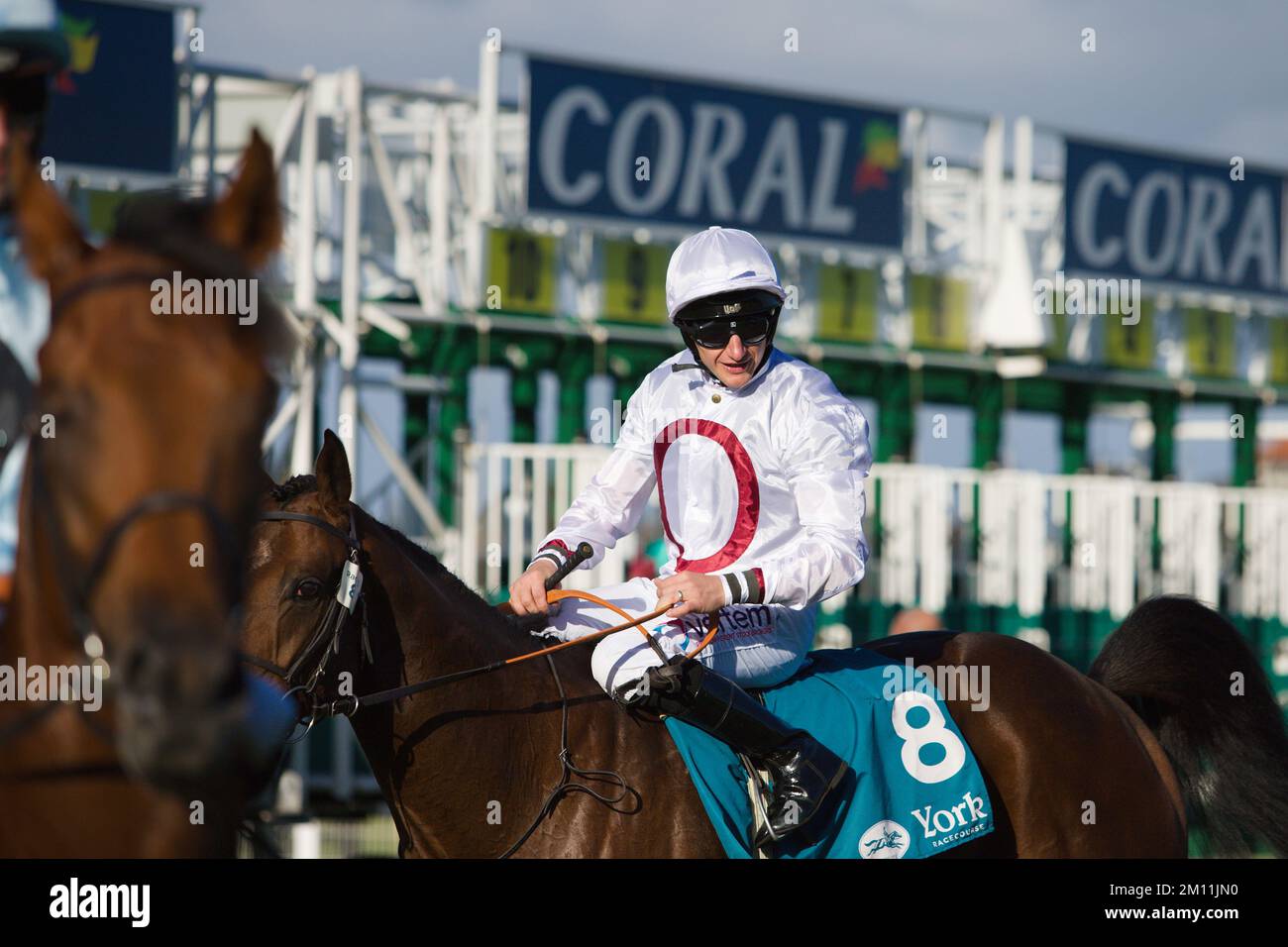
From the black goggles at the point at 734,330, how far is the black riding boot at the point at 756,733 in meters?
0.77

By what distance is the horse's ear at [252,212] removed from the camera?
199 cm

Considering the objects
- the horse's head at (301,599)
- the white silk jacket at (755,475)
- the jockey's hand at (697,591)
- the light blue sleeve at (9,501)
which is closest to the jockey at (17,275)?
the light blue sleeve at (9,501)

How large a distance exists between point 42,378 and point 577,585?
757 cm

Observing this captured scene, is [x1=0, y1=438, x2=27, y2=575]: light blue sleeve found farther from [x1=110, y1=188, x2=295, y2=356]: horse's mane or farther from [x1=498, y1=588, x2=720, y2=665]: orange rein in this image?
[x1=498, y1=588, x2=720, y2=665]: orange rein

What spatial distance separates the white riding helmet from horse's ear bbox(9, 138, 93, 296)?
183 centimetres

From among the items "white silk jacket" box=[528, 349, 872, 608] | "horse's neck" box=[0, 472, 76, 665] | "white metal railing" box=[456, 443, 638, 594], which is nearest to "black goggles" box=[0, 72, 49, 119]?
"horse's neck" box=[0, 472, 76, 665]

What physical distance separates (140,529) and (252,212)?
489 mm

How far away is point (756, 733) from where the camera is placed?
344 cm

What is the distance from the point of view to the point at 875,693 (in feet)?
12.4

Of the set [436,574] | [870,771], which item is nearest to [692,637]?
[870,771]

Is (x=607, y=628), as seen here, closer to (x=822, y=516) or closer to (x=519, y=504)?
(x=822, y=516)

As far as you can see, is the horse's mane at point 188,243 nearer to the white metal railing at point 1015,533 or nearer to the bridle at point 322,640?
the bridle at point 322,640
